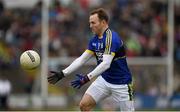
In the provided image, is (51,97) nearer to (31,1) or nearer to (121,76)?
(31,1)

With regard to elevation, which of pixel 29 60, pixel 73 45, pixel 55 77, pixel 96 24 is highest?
pixel 96 24

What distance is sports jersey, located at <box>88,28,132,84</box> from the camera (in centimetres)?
1259

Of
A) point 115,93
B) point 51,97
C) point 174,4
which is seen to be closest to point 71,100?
point 51,97

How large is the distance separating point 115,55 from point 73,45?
38.9ft

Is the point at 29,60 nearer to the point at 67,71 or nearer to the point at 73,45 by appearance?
the point at 67,71

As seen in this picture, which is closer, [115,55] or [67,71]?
[115,55]

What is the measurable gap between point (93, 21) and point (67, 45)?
464 inches

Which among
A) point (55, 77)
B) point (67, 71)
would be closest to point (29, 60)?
point (55, 77)

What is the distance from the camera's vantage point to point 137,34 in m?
25.1

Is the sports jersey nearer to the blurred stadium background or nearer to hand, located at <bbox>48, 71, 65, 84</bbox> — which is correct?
hand, located at <bbox>48, 71, 65, 84</bbox>

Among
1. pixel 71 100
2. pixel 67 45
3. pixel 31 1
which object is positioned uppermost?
pixel 31 1

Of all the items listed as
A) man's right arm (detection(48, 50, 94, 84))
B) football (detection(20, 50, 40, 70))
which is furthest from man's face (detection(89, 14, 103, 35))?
football (detection(20, 50, 40, 70))

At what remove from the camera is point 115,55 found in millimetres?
12703

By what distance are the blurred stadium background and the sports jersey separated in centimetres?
1064
